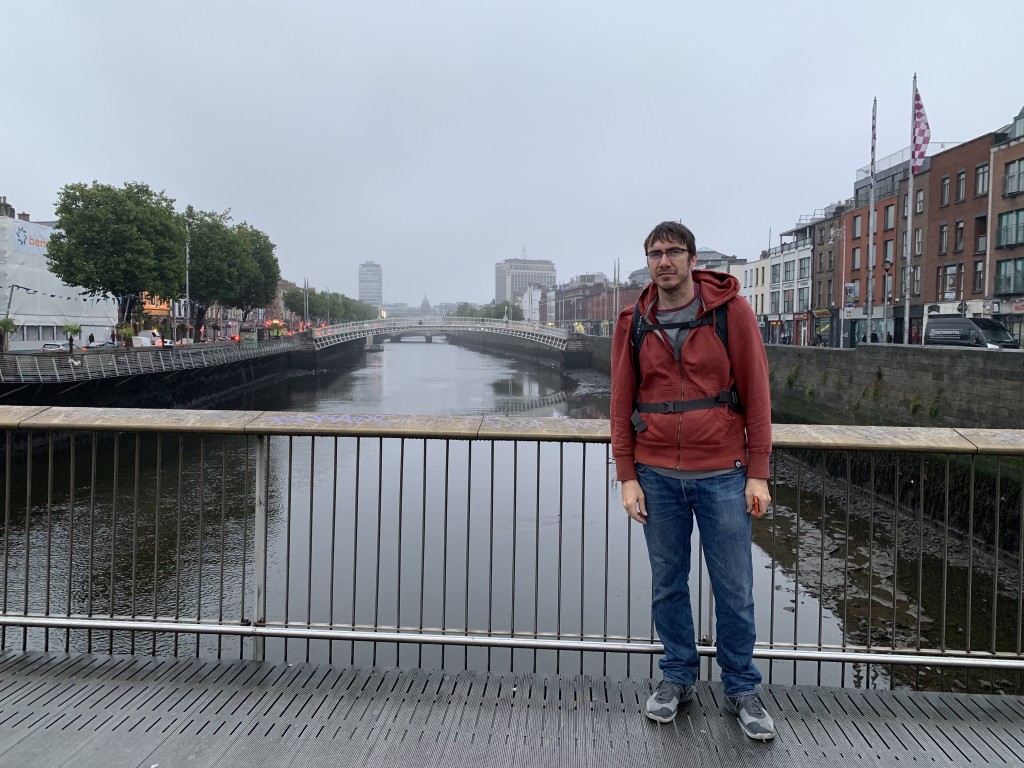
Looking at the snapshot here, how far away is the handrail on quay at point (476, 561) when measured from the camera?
3648 mm

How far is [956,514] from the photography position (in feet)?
47.5

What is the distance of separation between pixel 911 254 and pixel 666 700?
1383 inches

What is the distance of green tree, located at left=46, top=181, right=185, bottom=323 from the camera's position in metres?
36.8

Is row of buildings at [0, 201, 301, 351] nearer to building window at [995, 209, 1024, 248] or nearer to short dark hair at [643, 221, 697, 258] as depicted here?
building window at [995, 209, 1024, 248]

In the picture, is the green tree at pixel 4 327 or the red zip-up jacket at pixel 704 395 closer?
the red zip-up jacket at pixel 704 395

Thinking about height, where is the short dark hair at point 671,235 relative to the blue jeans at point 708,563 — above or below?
above

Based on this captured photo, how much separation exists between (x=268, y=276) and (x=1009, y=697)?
215 feet

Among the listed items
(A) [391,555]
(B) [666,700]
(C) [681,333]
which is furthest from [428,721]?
(A) [391,555]

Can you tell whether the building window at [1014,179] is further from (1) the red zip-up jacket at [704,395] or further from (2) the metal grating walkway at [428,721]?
(1) the red zip-up jacket at [704,395]

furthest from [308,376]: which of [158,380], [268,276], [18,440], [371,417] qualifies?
[371,417]

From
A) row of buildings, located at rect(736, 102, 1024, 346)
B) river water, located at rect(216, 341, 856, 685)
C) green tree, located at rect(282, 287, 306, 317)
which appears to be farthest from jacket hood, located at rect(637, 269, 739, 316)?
green tree, located at rect(282, 287, 306, 317)

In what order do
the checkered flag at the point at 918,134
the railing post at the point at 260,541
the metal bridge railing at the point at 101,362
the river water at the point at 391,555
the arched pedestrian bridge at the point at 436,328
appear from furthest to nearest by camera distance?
the arched pedestrian bridge at the point at 436,328 < the checkered flag at the point at 918,134 < the metal bridge railing at the point at 101,362 < the river water at the point at 391,555 < the railing post at the point at 260,541

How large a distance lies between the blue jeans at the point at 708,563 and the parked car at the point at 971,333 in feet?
81.4

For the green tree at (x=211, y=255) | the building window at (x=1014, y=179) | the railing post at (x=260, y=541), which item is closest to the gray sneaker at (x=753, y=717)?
the railing post at (x=260, y=541)
